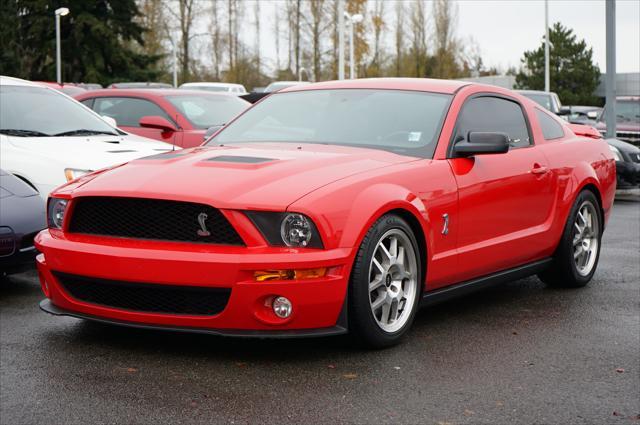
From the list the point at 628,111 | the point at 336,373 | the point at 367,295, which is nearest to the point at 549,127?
the point at 367,295

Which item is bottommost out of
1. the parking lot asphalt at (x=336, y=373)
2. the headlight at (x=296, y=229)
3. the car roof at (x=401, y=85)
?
the parking lot asphalt at (x=336, y=373)

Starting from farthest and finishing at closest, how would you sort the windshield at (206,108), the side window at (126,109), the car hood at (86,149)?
1. the side window at (126,109)
2. the windshield at (206,108)
3. the car hood at (86,149)

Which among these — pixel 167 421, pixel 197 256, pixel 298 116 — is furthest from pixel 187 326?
pixel 298 116

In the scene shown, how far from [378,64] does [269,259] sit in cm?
6164

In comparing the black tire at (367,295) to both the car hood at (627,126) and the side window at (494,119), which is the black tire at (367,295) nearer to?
the side window at (494,119)

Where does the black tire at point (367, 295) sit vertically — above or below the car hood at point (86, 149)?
below

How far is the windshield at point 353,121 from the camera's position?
597 centimetres

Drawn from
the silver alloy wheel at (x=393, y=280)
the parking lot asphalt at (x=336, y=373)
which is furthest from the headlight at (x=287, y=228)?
the parking lot asphalt at (x=336, y=373)

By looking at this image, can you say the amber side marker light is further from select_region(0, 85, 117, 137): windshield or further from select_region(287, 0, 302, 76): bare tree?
select_region(287, 0, 302, 76): bare tree

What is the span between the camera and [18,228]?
22.0 feet

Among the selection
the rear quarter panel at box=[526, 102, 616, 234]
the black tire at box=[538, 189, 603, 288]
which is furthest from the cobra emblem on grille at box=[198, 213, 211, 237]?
the black tire at box=[538, 189, 603, 288]

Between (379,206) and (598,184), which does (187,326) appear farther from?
(598,184)

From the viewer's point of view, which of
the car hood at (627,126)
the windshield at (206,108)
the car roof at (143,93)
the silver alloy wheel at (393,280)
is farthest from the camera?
the car hood at (627,126)

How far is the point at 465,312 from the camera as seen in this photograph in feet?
20.8
